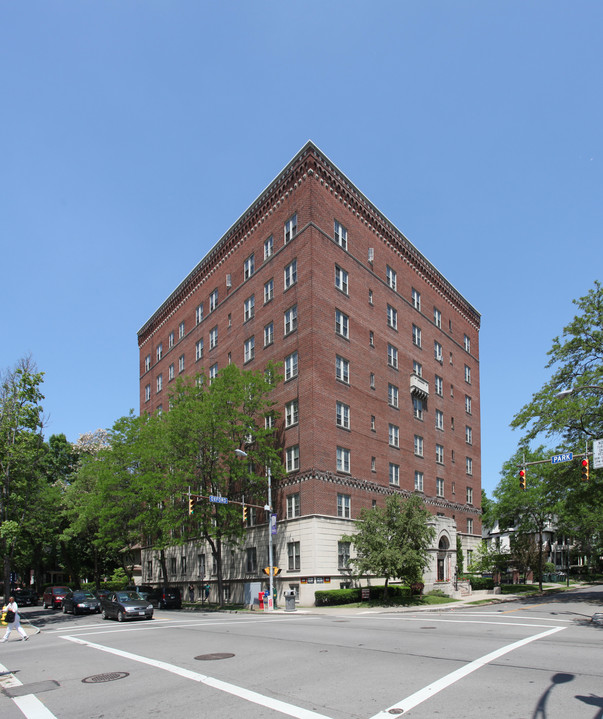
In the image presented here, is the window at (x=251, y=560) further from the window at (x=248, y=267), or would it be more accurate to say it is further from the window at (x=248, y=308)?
the window at (x=248, y=267)

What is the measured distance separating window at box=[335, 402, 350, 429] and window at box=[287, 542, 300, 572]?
8232 millimetres

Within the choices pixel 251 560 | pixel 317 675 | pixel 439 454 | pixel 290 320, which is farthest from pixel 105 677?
pixel 439 454

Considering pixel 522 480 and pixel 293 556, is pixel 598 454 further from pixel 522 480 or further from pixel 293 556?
pixel 293 556

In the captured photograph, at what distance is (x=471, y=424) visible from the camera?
6306 centimetres

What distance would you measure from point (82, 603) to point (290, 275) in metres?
25.2

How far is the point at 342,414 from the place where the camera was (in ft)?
138

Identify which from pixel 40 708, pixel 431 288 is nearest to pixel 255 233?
pixel 431 288

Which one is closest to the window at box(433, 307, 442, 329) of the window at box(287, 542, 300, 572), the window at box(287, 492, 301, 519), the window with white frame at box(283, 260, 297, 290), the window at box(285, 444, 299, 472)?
the window with white frame at box(283, 260, 297, 290)

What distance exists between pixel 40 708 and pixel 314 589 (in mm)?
28835

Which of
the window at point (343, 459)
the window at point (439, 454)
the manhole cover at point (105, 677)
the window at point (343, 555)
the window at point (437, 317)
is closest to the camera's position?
the manhole cover at point (105, 677)

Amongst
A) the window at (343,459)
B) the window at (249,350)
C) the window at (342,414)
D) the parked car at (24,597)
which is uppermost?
the window at (249,350)

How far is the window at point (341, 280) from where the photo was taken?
143 feet

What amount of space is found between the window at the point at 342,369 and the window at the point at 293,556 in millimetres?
11183

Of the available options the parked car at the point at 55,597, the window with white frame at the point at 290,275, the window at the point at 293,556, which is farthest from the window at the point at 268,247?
the parked car at the point at 55,597
